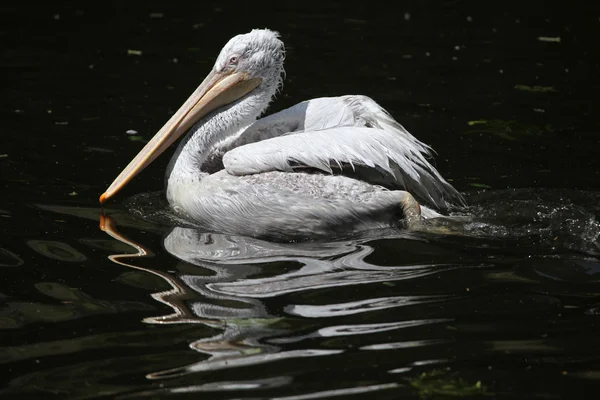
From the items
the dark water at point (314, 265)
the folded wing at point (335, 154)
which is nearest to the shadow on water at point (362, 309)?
the dark water at point (314, 265)

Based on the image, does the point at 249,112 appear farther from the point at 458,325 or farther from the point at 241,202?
the point at 458,325

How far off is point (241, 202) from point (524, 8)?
313 inches

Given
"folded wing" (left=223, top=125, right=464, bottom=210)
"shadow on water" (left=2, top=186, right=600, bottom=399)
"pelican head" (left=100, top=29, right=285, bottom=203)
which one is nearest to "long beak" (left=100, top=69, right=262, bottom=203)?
"pelican head" (left=100, top=29, right=285, bottom=203)

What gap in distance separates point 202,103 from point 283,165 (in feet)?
3.37

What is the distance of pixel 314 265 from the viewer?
4809mm

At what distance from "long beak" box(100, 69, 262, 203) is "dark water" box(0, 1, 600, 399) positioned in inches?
16.7

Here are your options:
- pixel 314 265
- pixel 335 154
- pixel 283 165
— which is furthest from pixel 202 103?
pixel 314 265

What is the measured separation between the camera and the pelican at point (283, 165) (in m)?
5.29

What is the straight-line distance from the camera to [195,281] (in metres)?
4.61

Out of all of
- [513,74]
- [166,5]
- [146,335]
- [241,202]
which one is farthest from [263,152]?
[166,5]

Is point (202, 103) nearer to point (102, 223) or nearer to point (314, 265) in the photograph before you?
point (102, 223)

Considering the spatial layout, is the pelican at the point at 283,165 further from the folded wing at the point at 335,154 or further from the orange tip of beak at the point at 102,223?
the orange tip of beak at the point at 102,223

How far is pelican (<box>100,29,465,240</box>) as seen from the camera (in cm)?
529

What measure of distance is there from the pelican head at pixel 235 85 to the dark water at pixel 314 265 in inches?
17.8
